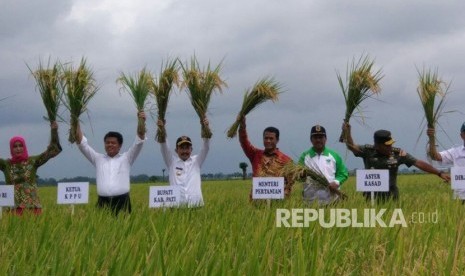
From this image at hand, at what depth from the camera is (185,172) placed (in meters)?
5.53

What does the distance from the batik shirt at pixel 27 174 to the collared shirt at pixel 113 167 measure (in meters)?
0.26

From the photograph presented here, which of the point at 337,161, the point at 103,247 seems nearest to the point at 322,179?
the point at 337,161

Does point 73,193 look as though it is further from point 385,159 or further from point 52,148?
point 385,159

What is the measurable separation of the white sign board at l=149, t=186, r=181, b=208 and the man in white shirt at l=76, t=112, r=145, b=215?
354mm

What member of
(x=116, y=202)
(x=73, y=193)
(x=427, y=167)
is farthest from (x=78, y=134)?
(x=427, y=167)

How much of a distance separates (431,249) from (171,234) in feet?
4.57

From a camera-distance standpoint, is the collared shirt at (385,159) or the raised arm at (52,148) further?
the collared shirt at (385,159)

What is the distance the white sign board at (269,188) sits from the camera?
5.39m

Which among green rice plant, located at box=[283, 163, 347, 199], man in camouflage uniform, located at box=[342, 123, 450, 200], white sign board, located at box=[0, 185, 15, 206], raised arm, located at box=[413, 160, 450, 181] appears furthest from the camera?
raised arm, located at box=[413, 160, 450, 181]

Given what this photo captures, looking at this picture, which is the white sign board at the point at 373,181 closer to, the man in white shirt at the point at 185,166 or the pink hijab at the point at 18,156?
the man in white shirt at the point at 185,166

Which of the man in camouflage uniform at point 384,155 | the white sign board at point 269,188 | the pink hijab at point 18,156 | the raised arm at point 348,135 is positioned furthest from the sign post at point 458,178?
the pink hijab at point 18,156

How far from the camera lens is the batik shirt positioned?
5.42 metres

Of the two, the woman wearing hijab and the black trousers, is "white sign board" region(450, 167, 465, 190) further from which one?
the woman wearing hijab

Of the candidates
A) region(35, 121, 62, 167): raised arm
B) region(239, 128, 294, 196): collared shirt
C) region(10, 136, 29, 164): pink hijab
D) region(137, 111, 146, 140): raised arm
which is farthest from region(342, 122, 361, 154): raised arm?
region(10, 136, 29, 164): pink hijab
